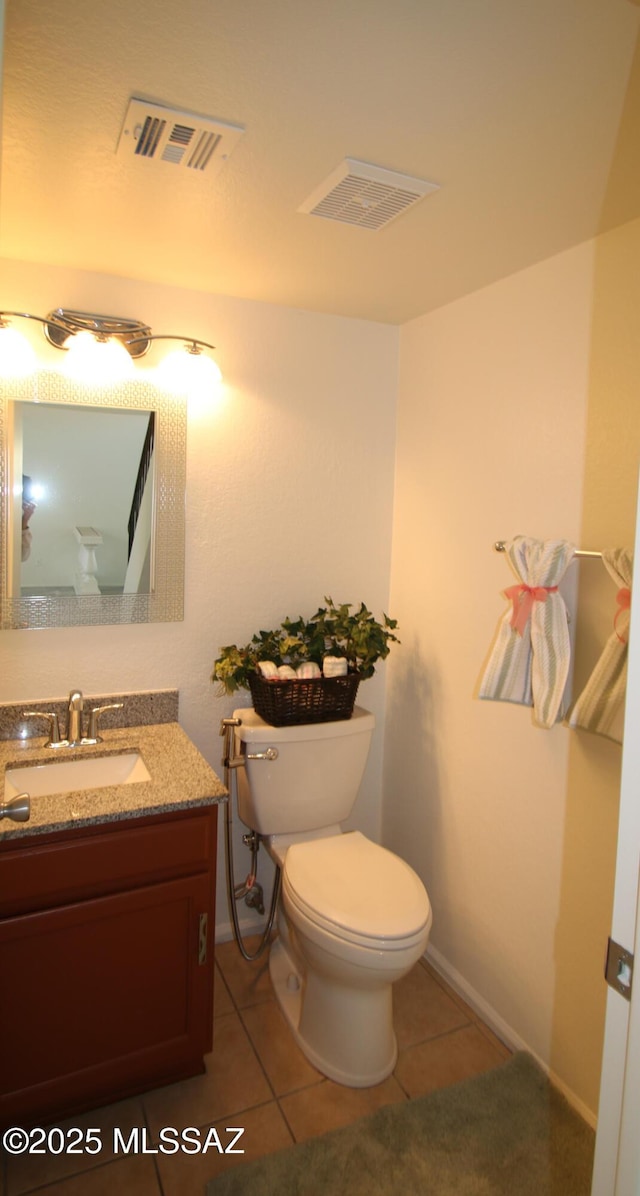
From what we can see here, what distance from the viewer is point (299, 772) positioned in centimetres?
213

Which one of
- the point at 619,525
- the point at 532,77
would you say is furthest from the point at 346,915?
the point at 532,77

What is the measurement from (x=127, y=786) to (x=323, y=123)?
1502 millimetres

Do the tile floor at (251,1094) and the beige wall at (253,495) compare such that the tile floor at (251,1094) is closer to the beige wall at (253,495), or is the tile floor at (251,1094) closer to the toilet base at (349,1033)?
the toilet base at (349,1033)

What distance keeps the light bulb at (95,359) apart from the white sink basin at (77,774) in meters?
1.11

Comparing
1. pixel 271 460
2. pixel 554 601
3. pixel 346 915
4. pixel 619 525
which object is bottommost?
pixel 346 915

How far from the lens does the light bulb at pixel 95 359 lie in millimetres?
1978

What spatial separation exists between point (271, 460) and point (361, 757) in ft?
3.42

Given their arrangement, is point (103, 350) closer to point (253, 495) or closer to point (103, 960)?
point (253, 495)

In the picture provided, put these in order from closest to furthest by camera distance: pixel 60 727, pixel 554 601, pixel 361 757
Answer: pixel 554 601 → pixel 60 727 → pixel 361 757

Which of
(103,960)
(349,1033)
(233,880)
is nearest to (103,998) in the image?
(103,960)

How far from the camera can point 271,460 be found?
234 cm

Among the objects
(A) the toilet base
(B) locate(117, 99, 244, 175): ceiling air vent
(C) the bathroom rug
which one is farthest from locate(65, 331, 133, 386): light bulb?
(C) the bathroom rug

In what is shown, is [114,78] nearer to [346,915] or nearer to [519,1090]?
[346,915]

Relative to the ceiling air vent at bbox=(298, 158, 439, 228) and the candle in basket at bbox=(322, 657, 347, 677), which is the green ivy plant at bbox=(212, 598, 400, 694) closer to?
the candle in basket at bbox=(322, 657, 347, 677)
